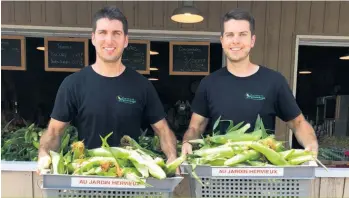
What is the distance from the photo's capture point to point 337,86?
27.7ft

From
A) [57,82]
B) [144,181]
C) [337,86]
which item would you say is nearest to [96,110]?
[144,181]

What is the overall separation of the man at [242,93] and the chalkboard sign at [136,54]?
8.86ft

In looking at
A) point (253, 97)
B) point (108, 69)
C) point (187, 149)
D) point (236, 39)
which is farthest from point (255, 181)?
point (108, 69)

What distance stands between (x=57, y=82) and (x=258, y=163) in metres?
5.05

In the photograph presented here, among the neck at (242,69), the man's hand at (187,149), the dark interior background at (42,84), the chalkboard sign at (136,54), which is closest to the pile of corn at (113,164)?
the man's hand at (187,149)

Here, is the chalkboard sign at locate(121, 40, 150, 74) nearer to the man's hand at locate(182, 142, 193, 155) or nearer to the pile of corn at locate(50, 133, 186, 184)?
the man's hand at locate(182, 142, 193, 155)

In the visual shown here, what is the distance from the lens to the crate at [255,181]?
146 centimetres

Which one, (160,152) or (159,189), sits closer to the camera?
(159,189)

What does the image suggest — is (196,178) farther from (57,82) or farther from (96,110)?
(57,82)

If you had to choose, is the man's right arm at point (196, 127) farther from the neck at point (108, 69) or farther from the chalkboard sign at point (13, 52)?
the chalkboard sign at point (13, 52)

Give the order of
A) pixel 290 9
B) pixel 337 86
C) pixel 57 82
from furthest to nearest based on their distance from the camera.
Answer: pixel 337 86 → pixel 57 82 → pixel 290 9

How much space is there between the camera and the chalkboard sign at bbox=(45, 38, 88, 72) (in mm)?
4742

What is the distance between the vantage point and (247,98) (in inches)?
82.3

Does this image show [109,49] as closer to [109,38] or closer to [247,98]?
[109,38]
